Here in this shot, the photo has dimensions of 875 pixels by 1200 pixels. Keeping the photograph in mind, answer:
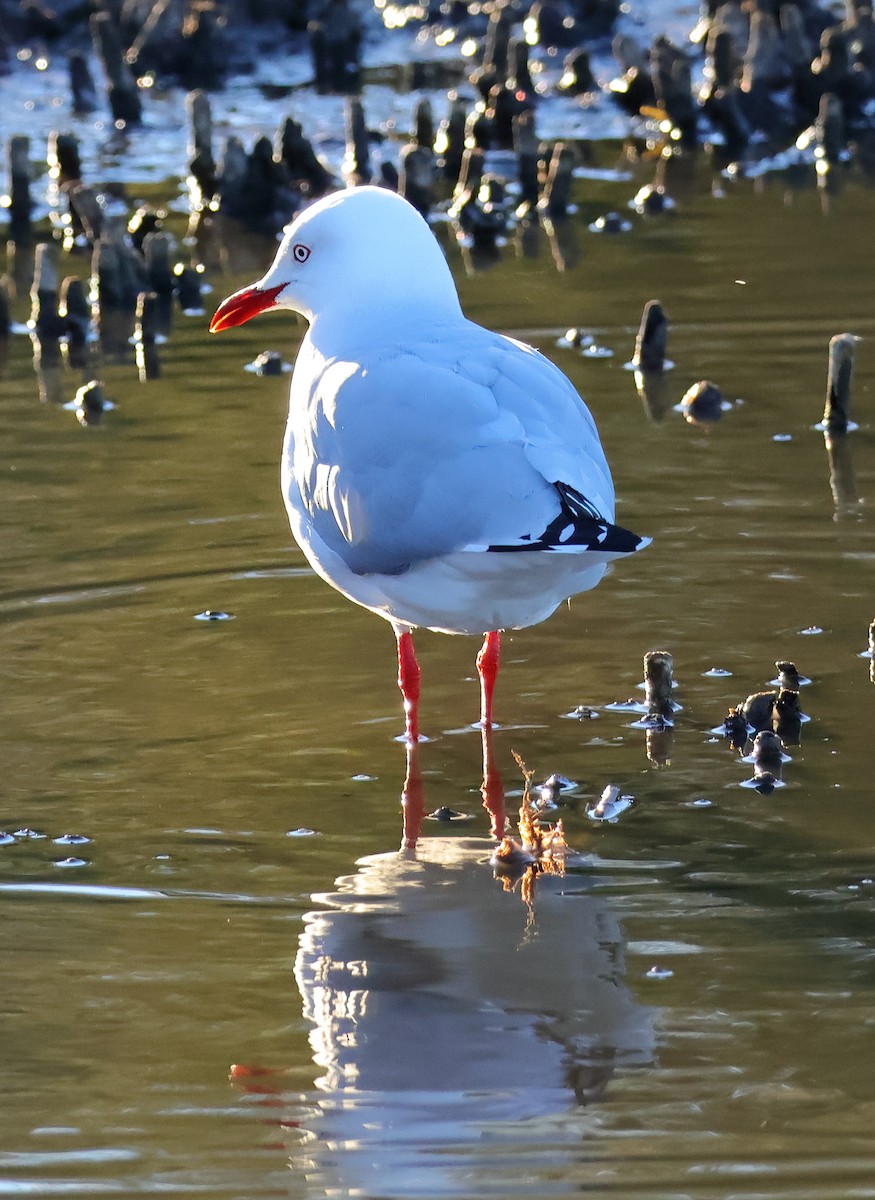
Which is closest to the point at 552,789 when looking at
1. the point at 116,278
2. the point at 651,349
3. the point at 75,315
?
the point at 651,349

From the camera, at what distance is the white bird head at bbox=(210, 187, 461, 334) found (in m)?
6.08

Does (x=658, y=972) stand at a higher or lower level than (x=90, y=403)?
lower

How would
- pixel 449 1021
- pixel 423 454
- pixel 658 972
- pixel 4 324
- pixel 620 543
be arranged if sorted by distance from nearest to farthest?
pixel 449 1021 → pixel 658 972 → pixel 620 543 → pixel 423 454 → pixel 4 324

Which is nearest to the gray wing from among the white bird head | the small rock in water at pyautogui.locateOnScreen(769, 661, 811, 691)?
the white bird head

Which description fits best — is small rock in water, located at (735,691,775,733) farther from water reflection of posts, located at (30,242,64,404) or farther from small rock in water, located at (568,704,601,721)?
water reflection of posts, located at (30,242,64,404)

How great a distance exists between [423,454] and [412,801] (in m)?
0.99

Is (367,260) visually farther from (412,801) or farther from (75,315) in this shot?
(75,315)

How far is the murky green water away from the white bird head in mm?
1193

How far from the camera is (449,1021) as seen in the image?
4426 mm

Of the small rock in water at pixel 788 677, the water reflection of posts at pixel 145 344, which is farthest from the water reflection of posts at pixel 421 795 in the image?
the water reflection of posts at pixel 145 344

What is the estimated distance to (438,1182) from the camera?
3758 mm

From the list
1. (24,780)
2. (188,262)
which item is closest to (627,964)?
(24,780)

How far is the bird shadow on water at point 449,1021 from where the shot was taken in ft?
12.8

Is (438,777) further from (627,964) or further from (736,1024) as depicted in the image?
(736,1024)
